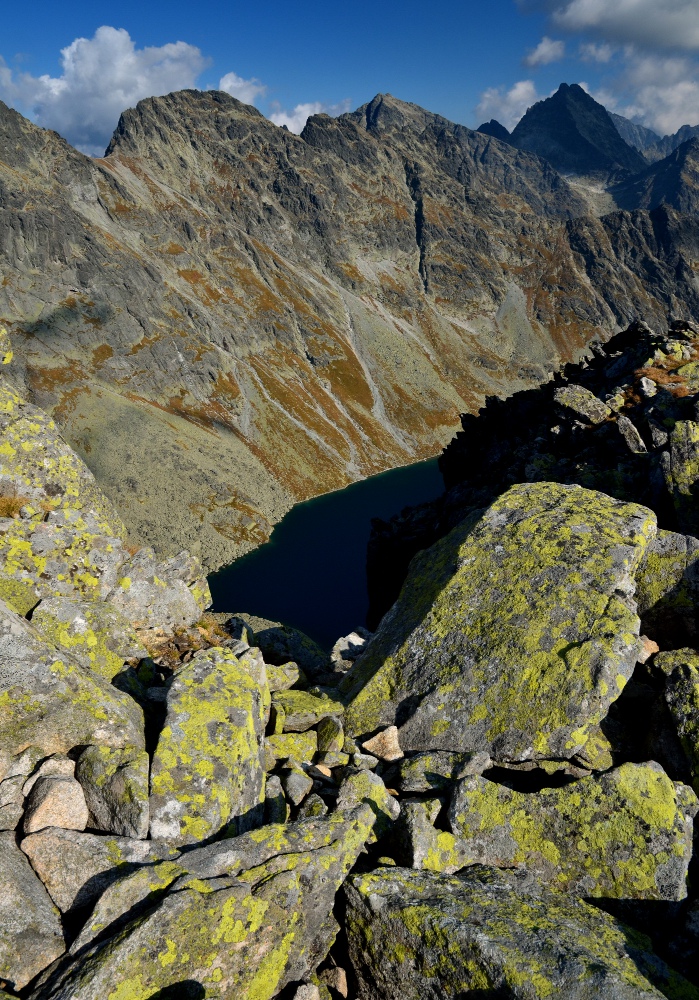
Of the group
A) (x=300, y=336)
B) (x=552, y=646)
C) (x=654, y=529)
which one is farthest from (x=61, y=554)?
(x=300, y=336)

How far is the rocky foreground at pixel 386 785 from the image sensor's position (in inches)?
255

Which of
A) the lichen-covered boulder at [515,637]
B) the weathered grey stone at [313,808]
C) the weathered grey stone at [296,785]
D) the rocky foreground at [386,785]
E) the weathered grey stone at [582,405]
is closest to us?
the rocky foreground at [386,785]

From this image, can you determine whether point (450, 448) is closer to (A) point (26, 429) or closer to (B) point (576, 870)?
(A) point (26, 429)

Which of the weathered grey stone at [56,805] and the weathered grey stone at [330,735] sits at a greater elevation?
the weathered grey stone at [56,805]

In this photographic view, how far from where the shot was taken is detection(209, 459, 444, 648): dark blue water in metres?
77.5

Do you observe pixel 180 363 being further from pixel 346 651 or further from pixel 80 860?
pixel 80 860

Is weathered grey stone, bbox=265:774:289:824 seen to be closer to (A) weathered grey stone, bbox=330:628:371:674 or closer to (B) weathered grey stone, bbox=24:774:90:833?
(B) weathered grey stone, bbox=24:774:90:833

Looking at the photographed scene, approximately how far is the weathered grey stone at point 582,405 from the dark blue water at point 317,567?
40620 mm

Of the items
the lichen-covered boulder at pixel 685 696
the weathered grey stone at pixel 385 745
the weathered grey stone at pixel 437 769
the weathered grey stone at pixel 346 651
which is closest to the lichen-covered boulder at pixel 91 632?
the weathered grey stone at pixel 385 745

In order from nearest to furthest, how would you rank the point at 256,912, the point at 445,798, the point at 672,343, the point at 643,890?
the point at 256,912, the point at 643,890, the point at 445,798, the point at 672,343

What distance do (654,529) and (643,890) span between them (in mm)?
7814

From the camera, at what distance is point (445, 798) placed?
8.95 meters

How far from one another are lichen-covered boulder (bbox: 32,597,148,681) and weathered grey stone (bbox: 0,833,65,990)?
14.5ft

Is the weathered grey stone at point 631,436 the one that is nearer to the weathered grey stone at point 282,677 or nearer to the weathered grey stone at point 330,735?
the weathered grey stone at point 282,677
